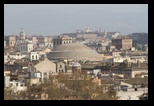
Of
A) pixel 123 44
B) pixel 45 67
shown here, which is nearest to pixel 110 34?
pixel 123 44

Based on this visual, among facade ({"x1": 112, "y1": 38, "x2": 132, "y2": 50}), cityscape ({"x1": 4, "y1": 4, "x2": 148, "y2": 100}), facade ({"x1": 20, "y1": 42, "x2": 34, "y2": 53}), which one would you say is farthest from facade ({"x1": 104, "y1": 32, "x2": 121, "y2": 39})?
facade ({"x1": 20, "y1": 42, "x2": 34, "y2": 53})

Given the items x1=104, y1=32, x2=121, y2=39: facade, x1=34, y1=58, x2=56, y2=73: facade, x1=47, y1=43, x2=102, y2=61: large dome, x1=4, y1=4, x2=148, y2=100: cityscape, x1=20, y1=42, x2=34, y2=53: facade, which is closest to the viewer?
x1=4, y1=4, x2=148, y2=100: cityscape

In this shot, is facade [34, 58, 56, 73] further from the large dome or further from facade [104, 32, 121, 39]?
facade [104, 32, 121, 39]

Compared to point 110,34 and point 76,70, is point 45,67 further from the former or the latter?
point 110,34

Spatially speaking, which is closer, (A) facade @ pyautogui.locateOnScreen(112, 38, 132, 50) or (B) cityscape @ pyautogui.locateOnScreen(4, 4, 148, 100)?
(B) cityscape @ pyautogui.locateOnScreen(4, 4, 148, 100)

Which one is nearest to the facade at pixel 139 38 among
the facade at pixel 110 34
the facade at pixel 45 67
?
the facade at pixel 110 34

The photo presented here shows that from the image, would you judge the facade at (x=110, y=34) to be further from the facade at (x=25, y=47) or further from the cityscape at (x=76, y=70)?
the facade at (x=25, y=47)
